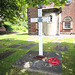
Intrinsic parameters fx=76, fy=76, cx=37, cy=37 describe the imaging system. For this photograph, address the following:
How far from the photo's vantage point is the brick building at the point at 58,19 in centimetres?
1341

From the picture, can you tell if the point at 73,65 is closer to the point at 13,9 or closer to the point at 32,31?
the point at 13,9

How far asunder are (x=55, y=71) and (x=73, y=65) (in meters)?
0.96

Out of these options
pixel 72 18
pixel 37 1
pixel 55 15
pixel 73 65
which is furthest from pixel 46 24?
pixel 73 65

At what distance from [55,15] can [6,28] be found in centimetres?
1842

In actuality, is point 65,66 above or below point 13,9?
below

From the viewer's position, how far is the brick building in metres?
13.4

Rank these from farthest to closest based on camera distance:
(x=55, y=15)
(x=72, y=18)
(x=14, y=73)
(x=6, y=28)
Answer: (x=6, y=28) → (x=72, y=18) → (x=55, y=15) → (x=14, y=73)

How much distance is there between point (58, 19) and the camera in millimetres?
13484

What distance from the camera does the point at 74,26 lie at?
47.5 ft

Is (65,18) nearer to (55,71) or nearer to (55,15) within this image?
(55,15)

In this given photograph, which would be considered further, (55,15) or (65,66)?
(55,15)

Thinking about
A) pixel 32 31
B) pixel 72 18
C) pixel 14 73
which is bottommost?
pixel 14 73

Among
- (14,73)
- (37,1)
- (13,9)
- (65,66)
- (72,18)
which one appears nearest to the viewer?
(14,73)

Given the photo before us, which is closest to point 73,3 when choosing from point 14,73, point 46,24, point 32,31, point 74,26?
point 74,26
